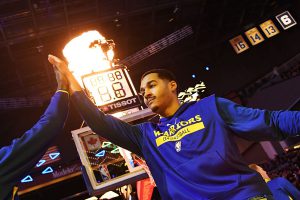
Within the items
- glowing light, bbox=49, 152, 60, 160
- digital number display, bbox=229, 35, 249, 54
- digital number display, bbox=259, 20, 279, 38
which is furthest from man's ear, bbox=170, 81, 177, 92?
digital number display, bbox=259, 20, 279, 38

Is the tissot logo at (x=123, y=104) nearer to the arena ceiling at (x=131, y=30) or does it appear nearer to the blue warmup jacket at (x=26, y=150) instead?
the blue warmup jacket at (x=26, y=150)

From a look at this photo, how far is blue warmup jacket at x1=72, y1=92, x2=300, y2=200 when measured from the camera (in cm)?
228

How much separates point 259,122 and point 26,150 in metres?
1.74

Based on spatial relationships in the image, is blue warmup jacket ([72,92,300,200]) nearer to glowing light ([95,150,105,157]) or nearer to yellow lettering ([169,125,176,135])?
yellow lettering ([169,125,176,135])

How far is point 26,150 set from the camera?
2.49 metres

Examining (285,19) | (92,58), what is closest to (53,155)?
(92,58)

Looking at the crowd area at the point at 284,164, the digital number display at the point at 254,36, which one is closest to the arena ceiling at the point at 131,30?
the digital number display at the point at 254,36

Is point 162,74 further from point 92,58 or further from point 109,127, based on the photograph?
point 92,58

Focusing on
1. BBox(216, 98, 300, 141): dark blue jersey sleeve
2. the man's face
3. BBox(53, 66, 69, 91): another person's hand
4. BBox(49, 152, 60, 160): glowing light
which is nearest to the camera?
BBox(216, 98, 300, 141): dark blue jersey sleeve

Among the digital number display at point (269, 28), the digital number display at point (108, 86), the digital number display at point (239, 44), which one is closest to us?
the digital number display at point (108, 86)

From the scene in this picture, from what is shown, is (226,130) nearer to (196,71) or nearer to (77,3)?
(77,3)

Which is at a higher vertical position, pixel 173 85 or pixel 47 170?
pixel 47 170

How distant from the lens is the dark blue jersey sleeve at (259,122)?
2168 mm

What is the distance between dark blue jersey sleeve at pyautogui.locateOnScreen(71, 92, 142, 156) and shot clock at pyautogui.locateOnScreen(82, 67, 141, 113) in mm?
3003
